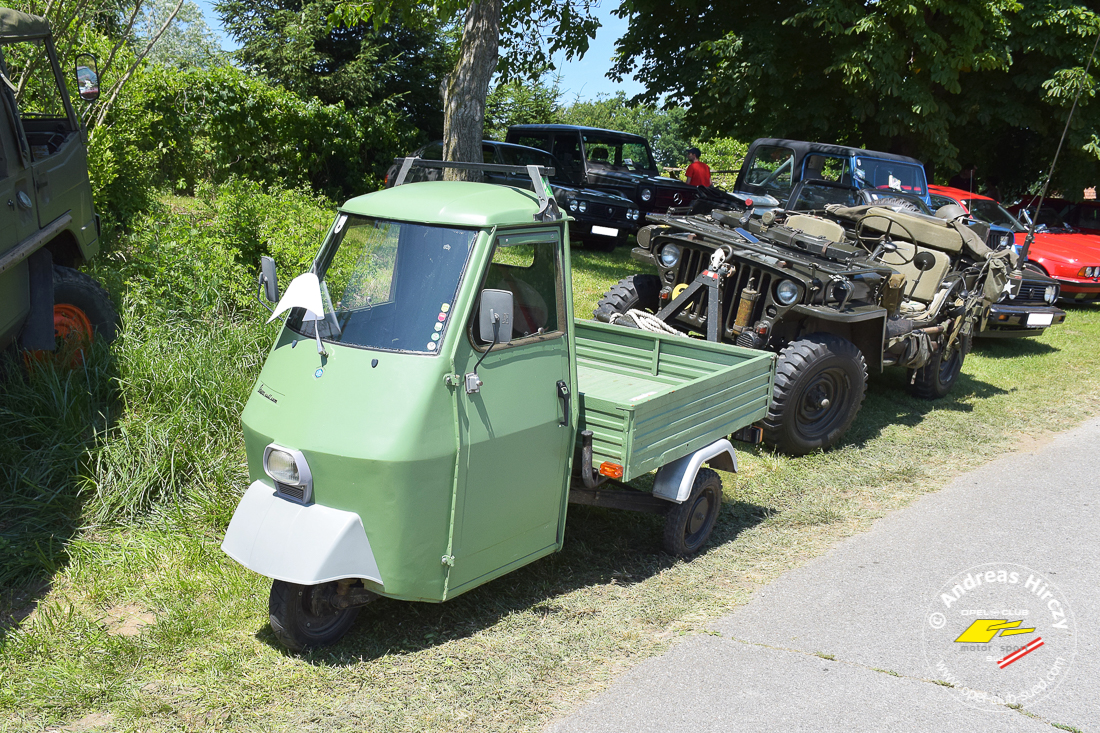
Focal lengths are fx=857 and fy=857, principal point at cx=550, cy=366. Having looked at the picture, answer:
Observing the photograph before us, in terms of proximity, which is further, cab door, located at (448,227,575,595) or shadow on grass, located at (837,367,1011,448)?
shadow on grass, located at (837,367,1011,448)

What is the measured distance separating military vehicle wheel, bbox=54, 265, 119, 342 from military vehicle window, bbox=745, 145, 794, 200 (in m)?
8.11

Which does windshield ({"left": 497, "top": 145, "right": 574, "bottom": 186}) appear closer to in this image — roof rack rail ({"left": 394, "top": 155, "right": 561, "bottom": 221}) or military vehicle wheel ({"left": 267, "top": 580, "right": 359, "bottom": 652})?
roof rack rail ({"left": 394, "top": 155, "right": 561, "bottom": 221})

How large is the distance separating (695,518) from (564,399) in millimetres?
1413

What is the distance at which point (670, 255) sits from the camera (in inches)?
289

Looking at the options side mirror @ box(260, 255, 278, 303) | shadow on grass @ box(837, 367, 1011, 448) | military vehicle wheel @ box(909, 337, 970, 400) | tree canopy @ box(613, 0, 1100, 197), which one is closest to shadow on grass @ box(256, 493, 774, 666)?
side mirror @ box(260, 255, 278, 303)

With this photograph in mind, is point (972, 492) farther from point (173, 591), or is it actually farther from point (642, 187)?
point (642, 187)

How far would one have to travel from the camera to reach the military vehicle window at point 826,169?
1077 cm

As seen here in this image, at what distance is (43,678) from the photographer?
3605 mm

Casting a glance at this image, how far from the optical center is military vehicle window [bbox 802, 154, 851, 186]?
35.3 feet

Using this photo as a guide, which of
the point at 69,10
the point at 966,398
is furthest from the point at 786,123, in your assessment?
the point at 69,10

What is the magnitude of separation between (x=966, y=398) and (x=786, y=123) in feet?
28.9

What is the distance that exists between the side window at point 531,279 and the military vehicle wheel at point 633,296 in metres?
3.24

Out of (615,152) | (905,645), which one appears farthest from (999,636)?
(615,152)

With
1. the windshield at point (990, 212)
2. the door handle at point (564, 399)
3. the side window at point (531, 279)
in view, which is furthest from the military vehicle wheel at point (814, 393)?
the windshield at point (990, 212)
